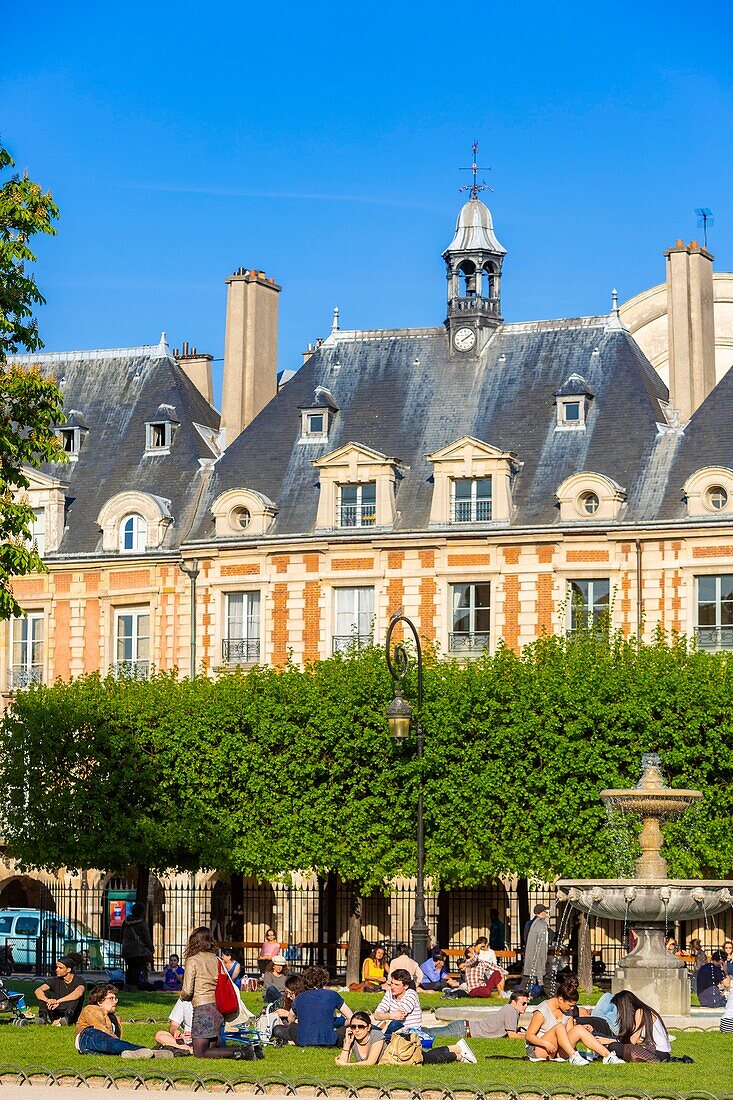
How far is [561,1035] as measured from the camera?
20688mm

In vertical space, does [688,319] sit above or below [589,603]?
above

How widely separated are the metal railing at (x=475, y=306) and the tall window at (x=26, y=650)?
11.9 metres

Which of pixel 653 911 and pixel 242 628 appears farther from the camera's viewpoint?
pixel 242 628

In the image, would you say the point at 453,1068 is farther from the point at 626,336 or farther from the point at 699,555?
the point at 626,336

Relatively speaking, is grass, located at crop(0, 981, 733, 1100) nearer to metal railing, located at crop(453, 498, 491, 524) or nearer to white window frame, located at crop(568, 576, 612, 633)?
white window frame, located at crop(568, 576, 612, 633)

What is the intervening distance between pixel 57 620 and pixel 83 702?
7.14 meters

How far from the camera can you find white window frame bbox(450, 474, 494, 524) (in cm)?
Result: 4506

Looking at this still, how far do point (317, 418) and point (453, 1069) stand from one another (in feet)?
96.0

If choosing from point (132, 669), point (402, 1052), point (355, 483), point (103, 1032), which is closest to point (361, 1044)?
point (402, 1052)

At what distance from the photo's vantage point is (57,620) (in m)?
48.9

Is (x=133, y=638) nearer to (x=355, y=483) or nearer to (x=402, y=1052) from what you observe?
(x=355, y=483)

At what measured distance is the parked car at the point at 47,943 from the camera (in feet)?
123

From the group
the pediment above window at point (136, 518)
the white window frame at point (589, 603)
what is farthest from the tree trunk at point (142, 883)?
the white window frame at point (589, 603)

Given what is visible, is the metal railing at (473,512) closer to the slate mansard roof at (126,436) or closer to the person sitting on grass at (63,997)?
the slate mansard roof at (126,436)
